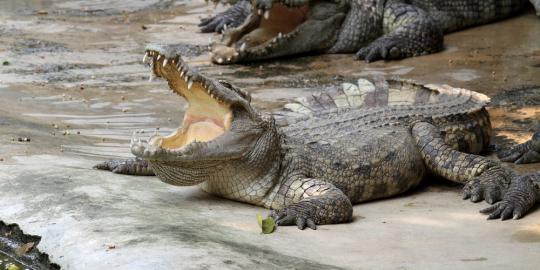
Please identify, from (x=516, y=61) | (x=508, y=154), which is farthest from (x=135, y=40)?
(x=508, y=154)

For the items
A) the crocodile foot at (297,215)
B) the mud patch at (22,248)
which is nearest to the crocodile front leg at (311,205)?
the crocodile foot at (297,215)

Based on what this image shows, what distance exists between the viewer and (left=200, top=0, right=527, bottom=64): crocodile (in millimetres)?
10203

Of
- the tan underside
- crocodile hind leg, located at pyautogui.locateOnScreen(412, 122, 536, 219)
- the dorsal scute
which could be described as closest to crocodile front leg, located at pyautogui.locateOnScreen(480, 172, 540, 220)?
crocodile hind leg, located at pyautogui.locateOnScreen(412, 122, 536, 219)

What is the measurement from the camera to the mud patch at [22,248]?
4328 millimetres

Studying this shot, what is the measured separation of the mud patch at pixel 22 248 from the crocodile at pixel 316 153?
72 centimetres

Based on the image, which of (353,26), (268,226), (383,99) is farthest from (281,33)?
(268,226)

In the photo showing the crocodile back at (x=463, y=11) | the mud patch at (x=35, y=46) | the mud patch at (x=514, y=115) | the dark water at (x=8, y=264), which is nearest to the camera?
the dark water at (x=8, y=264)

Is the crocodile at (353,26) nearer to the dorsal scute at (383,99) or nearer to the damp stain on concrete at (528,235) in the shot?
the dorsal scute at (383,99)

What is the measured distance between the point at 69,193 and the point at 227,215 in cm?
78

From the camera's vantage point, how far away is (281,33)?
414 inches

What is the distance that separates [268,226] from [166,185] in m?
1.15

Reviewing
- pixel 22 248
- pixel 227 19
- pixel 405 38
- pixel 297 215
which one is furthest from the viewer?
pixel 227 19

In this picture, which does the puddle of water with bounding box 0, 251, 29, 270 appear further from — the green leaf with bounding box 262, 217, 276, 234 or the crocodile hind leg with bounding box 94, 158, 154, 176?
the crocodile hind leg with bounding box 94, 158, 154, 176

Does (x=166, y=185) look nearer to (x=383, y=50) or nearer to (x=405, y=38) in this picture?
(x=383, y=50)
